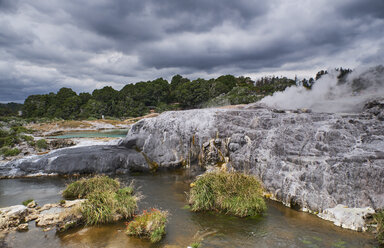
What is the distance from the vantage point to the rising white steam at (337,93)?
63.2ft

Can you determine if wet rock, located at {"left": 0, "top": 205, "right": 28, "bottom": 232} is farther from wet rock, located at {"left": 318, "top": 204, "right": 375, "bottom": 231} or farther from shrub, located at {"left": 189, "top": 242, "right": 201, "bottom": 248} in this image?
wet rock, located at {"left": 318, "top": 204, "right": 375, "bottom": 231}

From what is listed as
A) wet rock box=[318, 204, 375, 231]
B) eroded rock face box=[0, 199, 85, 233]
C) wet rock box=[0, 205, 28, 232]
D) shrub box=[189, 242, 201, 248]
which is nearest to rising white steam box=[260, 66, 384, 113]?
wet rock box=[318, 204, 375, 231]

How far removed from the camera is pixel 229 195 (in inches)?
437

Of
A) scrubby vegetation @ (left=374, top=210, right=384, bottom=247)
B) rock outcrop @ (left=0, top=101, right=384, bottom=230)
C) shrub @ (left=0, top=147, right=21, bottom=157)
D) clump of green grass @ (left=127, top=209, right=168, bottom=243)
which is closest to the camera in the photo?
scrubby vegetation @ (left=374, top=210, right=384, bottom=247)

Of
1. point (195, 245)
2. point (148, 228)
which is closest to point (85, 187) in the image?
point (148, 228)

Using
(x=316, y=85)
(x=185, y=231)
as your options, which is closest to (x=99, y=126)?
(x=316, y=85)

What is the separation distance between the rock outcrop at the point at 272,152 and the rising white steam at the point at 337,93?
2.84m

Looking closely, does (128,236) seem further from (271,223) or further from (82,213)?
(271,223)

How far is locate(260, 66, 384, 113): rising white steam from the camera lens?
1927 cm

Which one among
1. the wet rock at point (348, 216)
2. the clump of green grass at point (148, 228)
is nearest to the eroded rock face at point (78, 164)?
the clump of green grass at point (148, 228)

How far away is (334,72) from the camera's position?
24.0 meters

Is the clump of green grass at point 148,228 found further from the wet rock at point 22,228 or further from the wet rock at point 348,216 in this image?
the wet rock at point 348,216

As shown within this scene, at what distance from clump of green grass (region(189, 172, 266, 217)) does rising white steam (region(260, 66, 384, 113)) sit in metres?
12.8

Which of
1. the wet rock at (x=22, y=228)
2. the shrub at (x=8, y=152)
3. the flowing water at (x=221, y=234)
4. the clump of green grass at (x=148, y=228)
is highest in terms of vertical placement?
the shrub at (x=8, y=152)
